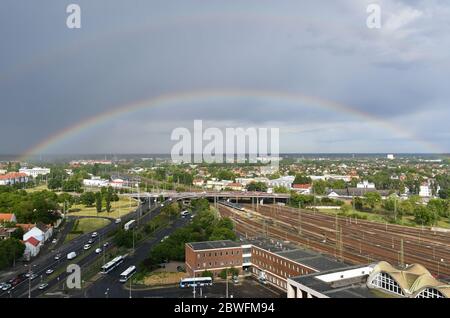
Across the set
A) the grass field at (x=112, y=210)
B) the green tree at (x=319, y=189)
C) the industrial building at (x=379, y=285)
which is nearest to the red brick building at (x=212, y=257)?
the industrial building at (x=379, y=285)

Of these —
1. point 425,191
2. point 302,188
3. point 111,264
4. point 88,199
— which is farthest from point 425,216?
point 88,199

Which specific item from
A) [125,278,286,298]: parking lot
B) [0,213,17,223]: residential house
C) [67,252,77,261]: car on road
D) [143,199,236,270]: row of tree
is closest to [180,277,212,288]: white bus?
[125,278,286,298]: parking lot

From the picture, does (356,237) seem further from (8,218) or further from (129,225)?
(8,218)

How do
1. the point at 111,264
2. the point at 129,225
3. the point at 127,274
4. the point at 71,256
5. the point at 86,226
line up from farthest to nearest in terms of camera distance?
the point at 86,226
the point at 129,225
the point at 71,256
the point at 111,264
the point at 127,274

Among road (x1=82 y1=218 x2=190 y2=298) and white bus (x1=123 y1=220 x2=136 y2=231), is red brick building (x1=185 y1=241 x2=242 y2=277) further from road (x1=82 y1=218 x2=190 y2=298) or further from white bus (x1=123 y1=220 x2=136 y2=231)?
white bus (x1=123 y1=220 x2=136 y2=231)

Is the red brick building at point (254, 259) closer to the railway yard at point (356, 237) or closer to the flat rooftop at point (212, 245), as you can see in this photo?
the flat rooftop at point (212, 245)

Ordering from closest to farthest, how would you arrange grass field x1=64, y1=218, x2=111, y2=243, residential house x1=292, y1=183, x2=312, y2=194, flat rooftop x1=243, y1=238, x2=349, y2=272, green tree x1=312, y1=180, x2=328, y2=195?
flat rooftop x1=243, y1=238, x2=349, y2=272, grass field x1=64, y1=218, x2=111, y2=243, green tree x1=312, y1=180, x2=328, y2=195, residential house x1=292, y1=183, x2=312, y2=194
